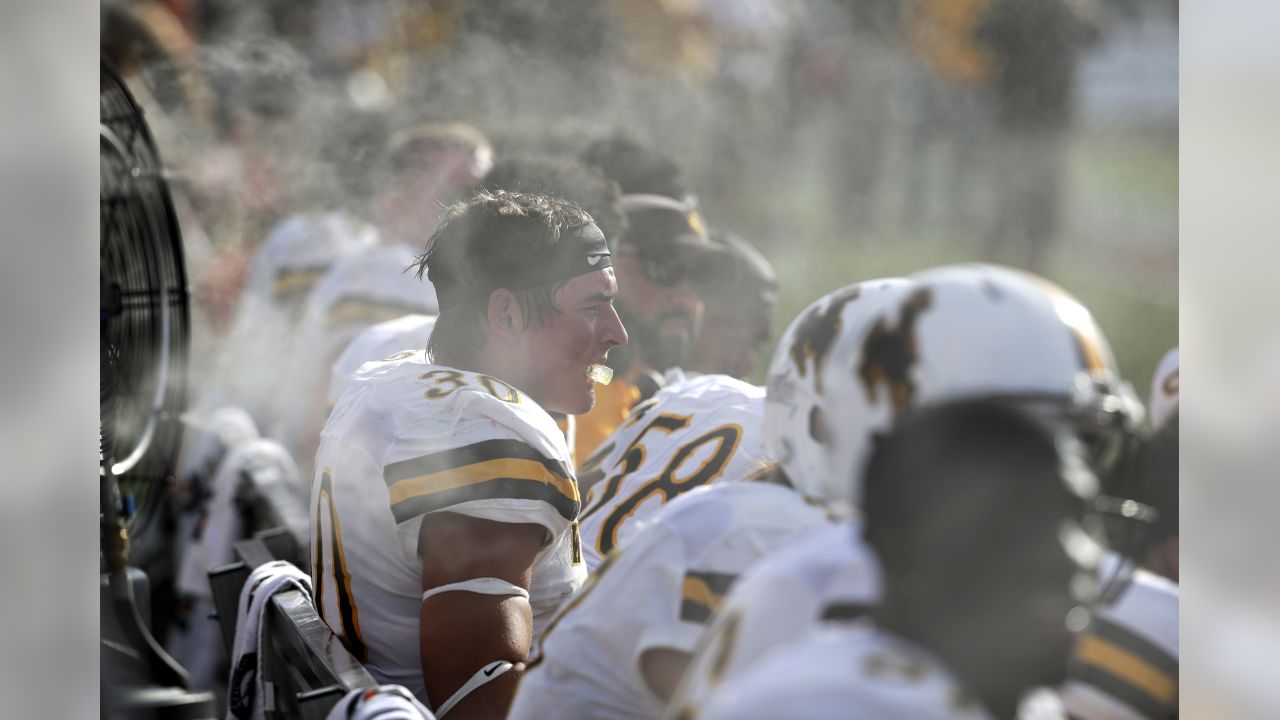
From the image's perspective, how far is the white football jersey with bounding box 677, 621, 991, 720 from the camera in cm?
77

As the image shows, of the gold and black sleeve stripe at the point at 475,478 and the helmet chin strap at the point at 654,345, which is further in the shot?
the helmet chin strap at the point at 654,345

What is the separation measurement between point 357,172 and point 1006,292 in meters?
3.38

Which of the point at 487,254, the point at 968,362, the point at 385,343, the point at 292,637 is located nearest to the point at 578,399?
the point at 487,254

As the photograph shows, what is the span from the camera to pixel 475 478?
158 centimetres

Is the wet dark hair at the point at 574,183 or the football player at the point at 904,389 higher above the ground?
the wet dark hair at the point at 574,183

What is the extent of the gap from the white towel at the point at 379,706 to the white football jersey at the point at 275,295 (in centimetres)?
242

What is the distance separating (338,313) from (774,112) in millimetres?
1166

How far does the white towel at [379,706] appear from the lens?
133 cm

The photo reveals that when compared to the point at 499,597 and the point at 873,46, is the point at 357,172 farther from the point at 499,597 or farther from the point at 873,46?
the point at 499,597

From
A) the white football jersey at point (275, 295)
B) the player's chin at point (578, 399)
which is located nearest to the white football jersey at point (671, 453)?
the player's chin at point (578, 399)

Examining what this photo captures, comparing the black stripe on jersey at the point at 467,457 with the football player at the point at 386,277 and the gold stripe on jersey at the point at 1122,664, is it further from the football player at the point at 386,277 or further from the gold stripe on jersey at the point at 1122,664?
the football player at the point at 386,277

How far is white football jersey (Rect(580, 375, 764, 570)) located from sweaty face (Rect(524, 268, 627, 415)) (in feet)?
0.49
